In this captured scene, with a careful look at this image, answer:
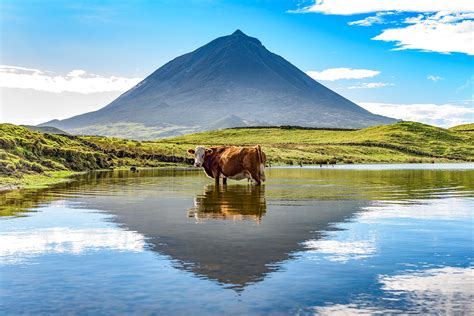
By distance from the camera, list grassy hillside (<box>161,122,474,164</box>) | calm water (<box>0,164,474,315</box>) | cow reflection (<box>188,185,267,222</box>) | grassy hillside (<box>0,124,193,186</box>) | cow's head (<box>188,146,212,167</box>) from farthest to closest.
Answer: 1. grassy hillside (<box>161,122,474,164</box>)
2. cow's head (<box>188,146,212,167</box>)
3. grassy hillside (<box>0,124,193,186</box>)
4. cow reflection (<box>188,185,267,222</box>)
5. calm water (<box>0,164,474,315</box>)

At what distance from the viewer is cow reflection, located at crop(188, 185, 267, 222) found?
2245 cm

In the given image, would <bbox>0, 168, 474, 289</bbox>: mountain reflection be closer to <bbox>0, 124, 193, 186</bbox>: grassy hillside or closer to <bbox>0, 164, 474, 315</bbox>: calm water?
<bbox>0, 164, 474, 315</bbox>: calm water

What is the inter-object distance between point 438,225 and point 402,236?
3.15 meters

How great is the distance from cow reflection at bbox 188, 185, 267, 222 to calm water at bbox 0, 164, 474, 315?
0.12m

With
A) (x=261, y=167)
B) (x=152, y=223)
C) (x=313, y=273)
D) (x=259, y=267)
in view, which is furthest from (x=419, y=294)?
(x=261, y=167)

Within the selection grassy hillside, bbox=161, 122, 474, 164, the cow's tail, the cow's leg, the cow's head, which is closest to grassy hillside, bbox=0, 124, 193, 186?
the cow's head

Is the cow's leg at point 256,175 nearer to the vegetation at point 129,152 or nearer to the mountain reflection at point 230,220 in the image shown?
the mountain reflection at point 230,220

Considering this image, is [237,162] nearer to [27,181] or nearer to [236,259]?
[27,181]

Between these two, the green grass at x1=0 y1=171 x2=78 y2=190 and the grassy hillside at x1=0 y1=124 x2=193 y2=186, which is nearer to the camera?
the green grass at x1=0 y1=171 x2=78 y2=190

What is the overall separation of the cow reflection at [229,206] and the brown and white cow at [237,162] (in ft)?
24.0

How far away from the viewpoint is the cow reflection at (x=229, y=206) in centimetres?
2245

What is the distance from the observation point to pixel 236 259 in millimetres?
13836

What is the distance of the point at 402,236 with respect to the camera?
1748 centimetres

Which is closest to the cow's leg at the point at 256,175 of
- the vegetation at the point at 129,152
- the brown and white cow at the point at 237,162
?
the brown and white cow at the point at 237,162
